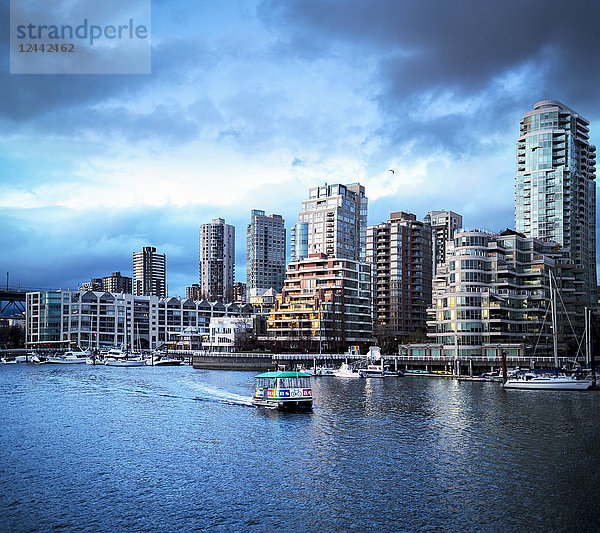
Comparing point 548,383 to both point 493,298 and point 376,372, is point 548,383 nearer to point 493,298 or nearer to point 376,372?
point 493,298

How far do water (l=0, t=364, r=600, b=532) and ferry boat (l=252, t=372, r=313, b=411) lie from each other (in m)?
2.55

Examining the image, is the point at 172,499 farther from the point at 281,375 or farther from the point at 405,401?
the point at 405,401

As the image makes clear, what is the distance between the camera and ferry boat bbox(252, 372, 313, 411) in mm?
84062

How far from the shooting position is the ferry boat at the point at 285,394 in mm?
84062

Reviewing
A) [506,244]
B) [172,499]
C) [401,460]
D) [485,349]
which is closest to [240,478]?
[172,499]

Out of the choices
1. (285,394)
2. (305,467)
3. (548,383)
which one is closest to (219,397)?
(285,394)

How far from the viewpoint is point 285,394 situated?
85125 millimetres

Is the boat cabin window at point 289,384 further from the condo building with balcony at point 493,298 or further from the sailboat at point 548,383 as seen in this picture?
the condo building with balcony at point 493,298

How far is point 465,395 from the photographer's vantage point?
4070 inches

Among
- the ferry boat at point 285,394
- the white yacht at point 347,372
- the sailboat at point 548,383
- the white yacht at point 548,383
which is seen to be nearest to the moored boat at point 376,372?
the white yacht at point 347,372

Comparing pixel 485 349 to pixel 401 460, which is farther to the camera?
pixel 485 349

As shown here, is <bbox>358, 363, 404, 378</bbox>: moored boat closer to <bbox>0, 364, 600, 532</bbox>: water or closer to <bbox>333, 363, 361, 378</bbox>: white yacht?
<bbox>333, 363, 361, 378</bbox>: white yacht

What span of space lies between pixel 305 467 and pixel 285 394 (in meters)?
33.1

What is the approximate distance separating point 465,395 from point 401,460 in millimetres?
52898
